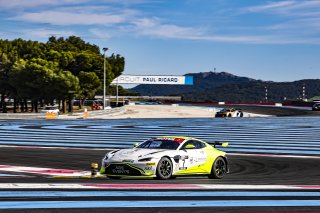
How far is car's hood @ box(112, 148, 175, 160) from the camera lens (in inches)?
556

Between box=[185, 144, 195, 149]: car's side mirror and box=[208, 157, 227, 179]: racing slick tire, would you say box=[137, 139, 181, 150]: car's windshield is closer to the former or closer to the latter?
box=[185, 144, 195, 149]: car's side mirror

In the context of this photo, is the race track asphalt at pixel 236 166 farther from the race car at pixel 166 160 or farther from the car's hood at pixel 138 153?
the car's hood at pixel 138 153

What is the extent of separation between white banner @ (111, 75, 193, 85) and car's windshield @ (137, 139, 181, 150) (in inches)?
4418

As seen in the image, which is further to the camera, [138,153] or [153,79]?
[153,79]

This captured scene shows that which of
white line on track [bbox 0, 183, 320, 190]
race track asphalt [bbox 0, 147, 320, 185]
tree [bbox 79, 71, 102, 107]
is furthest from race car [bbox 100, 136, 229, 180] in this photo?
tree [bbox 79, 71, 102, 107]

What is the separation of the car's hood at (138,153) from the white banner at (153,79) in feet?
371

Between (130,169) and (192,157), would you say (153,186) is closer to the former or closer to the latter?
(130,169)

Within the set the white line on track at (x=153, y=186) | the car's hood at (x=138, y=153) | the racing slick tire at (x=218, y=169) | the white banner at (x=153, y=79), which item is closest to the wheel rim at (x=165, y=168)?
the car's hood at (x=138, y=153)

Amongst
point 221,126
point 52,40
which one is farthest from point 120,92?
point 221,126

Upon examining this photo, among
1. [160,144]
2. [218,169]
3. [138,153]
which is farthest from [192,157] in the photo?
[138,153]

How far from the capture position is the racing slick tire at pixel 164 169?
14.1m

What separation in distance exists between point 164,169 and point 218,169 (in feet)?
6.93

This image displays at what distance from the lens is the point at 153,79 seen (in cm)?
12900

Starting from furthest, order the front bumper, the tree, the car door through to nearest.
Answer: the tree, the car door, the front bumper
